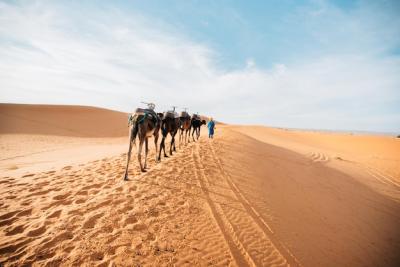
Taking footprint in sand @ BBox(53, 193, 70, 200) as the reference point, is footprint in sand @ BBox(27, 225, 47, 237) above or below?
below

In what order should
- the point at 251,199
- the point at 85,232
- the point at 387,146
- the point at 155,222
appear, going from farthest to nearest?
1. the point at 387,146
2. the point at 251,199
3. the point at 155,222
4. the point at 85,232

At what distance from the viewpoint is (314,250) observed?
17.8 feet

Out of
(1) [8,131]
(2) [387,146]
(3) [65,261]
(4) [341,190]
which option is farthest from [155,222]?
(2) [387,146]

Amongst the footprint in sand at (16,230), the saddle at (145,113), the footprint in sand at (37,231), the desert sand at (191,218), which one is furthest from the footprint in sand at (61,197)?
the saddle at (145,113)

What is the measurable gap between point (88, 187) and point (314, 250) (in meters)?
7.45

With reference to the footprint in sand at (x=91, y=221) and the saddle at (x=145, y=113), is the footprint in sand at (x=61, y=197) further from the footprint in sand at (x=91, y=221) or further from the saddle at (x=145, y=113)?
the saddle at (x=145, y=113)

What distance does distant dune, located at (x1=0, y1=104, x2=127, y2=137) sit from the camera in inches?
1158

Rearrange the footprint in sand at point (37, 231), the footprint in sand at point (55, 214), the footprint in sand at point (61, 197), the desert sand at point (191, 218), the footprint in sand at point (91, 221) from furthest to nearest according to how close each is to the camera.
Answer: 1. the footprint in sand at point (61, 197)
2. the footprint in sand at point (55, 214)
3. the footprint in sand at point (91, 221)
4. the footprint in sand at point (37, 231)
5. the desert sand at point (191, 218)

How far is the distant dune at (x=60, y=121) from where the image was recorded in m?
29.4

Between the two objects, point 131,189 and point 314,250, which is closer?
point 314,250

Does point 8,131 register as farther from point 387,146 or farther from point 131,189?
point 387,146

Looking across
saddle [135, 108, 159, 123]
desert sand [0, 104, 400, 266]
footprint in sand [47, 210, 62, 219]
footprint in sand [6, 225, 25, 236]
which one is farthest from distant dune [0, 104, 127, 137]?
footprint in sand [6, 225, 25, 236]

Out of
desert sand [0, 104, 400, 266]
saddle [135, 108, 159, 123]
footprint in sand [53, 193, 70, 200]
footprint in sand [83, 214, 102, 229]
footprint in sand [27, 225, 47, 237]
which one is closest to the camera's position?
desert sand [0, 104, 400, 266]

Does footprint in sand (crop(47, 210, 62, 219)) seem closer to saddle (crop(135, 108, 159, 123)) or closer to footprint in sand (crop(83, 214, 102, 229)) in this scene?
footprint in sand (crop(83, 214, 102, 229))
